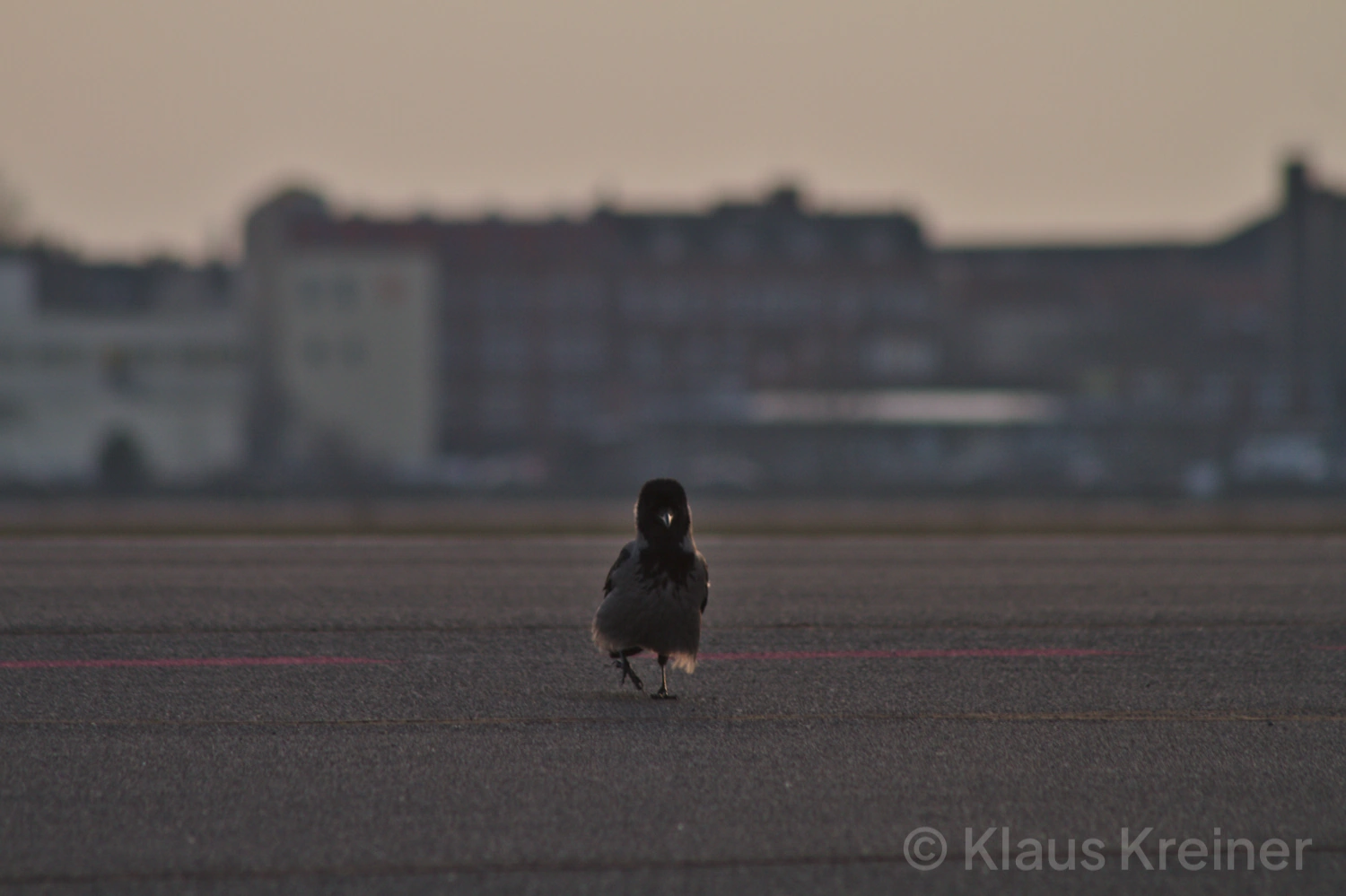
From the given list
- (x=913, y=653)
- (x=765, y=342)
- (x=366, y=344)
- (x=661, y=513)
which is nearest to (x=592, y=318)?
(x=765, y=342)

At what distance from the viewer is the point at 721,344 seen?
10281cm

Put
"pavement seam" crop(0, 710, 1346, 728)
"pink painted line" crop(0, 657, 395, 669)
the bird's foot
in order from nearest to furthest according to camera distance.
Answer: "pavement seam" crop(0, 710, 1346, 728) → the bird's foot → "pink painted line" crop(0, 657, 395, 669)

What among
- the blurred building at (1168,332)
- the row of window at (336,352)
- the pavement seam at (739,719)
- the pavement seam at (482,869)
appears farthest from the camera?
the row of window at (336,352)

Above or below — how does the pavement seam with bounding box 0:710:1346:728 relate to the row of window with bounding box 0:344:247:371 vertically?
below

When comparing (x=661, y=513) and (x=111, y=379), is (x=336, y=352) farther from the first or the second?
(x=661, y=513)

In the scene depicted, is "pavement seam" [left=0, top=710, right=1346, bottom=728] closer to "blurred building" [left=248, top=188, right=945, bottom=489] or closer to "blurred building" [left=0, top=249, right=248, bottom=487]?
"blurred building" [left=248, top=188, right=945, bottom=489]

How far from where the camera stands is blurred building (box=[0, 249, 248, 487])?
89.3 meters

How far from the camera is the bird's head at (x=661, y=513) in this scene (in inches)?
314

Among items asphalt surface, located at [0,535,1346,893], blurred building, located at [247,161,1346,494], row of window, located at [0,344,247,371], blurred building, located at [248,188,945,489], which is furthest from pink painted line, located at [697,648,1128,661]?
row of window, located at [0,344,247,371]

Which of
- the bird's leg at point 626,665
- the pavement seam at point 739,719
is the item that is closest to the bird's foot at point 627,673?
the bird's leg at point 626,665

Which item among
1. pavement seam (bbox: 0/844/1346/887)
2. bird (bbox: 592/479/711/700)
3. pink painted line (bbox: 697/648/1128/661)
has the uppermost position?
bird (bbox: 592/479/711/700)

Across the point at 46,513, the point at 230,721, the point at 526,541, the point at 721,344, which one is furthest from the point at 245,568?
the point at 721,344

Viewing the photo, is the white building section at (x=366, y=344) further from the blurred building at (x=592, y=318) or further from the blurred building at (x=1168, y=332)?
the blurred building at (x=1168, y=332)

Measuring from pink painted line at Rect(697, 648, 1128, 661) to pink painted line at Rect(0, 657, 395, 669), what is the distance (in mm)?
2052
